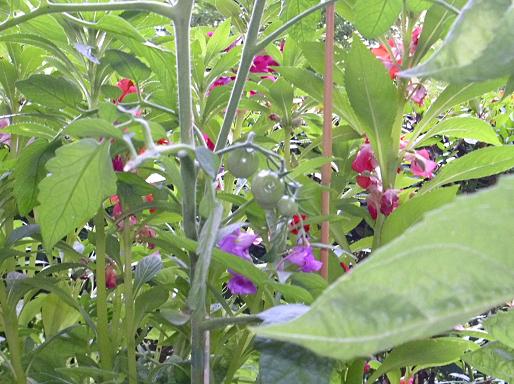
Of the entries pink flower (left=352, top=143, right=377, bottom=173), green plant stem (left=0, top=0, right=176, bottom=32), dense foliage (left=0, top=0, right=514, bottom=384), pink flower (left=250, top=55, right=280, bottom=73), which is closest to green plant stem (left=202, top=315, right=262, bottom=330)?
dense foliage (left=0, top=0, right=514, bottom=384)

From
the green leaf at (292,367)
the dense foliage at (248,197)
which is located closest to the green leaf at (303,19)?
the dense foliage at (248,197)

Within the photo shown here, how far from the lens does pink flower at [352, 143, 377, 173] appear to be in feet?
2.58

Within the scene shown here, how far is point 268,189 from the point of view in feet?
1.47

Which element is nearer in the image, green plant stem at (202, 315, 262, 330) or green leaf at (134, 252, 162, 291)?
green plant stem at (202, 315, 262, 330)

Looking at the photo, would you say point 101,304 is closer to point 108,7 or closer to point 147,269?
point 147,269

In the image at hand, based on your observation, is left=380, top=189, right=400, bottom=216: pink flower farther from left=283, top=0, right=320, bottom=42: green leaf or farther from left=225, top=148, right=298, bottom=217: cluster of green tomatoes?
left=225, top=148, right=298, bottom=217: cluster of green tomatoes

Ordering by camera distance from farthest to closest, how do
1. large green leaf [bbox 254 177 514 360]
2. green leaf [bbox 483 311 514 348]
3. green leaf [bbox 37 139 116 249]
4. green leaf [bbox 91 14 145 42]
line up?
1. green leaf [bbox 91 14 145 42]
2. green leaf [bbox 37 139 116 249]
3. green leaf [bbox 483 311 514 348]
4. large green leaf [bbox 254 177 514 360]

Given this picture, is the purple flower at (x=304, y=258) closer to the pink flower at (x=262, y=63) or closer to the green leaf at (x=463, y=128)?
the green leaf at (x=463, y=128)

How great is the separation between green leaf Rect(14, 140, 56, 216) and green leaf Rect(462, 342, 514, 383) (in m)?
0.43

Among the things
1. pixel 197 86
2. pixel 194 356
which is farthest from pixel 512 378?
pixel 197 86

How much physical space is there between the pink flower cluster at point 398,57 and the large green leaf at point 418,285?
0.65 meters

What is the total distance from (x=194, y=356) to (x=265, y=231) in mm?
175

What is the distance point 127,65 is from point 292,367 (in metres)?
0.37

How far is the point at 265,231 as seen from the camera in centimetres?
68
